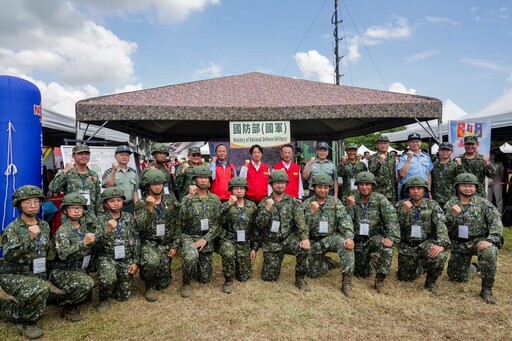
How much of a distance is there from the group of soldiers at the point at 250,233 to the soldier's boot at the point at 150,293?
0.01 meters

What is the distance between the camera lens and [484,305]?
13.9ft

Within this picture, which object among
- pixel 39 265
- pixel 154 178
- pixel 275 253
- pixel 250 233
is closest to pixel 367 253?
pixel 275 253

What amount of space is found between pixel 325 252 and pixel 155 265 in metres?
2.46

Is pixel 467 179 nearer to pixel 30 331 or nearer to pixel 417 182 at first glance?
pixel 417 182

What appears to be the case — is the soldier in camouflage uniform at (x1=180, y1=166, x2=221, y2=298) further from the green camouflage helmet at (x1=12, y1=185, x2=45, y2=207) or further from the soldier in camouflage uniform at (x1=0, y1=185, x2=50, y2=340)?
the green camouflage helmet at (x1=12, y1=185, x2=45, y2=207)

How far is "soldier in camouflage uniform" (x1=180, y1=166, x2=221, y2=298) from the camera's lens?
16.2 feet

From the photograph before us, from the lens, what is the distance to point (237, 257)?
506 centimetres

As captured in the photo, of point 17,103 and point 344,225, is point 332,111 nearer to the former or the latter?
point 344,225

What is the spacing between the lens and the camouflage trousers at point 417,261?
4.57 metres

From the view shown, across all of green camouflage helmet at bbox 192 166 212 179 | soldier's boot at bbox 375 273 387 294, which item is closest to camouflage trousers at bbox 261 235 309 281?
soldier's boot at bbox 375 273 387 294

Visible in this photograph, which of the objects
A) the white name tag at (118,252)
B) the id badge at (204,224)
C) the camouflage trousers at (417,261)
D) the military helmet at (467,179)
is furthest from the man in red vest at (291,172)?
the white name tag at (118,252)

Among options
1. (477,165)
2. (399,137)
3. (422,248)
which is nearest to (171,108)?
(422,248)

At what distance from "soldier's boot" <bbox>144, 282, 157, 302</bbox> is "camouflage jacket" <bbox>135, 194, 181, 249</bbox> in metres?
0.59

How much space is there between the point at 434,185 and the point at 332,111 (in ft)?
7.53
